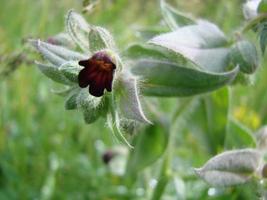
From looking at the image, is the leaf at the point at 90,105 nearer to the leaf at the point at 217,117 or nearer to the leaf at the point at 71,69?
the leaf at the point at 71,69

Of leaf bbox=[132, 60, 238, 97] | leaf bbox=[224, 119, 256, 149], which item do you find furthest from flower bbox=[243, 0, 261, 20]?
leaf bbox=[224, 119, 256, 149]

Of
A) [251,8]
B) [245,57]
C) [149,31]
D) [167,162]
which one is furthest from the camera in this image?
[167,162]

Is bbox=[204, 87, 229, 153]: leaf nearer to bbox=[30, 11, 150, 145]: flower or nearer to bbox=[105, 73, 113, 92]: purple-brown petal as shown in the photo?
bbox=[30, 11, 150, 145]: flower

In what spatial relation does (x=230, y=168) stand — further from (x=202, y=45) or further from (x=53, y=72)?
(x=53, y=72)

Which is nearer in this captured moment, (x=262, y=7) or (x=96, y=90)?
(x=96, y=90)

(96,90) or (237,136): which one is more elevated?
(96,90)

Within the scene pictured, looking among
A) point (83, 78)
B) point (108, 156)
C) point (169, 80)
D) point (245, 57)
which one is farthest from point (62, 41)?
point (108, 156)

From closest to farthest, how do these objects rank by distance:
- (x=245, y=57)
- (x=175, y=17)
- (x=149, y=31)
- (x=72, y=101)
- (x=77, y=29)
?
(x=72, y=101), (x=77, y=29), (x=245, y=57), (x=175, y=17), (x=149, y=31)

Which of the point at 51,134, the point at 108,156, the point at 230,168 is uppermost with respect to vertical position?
the point at 230,168
